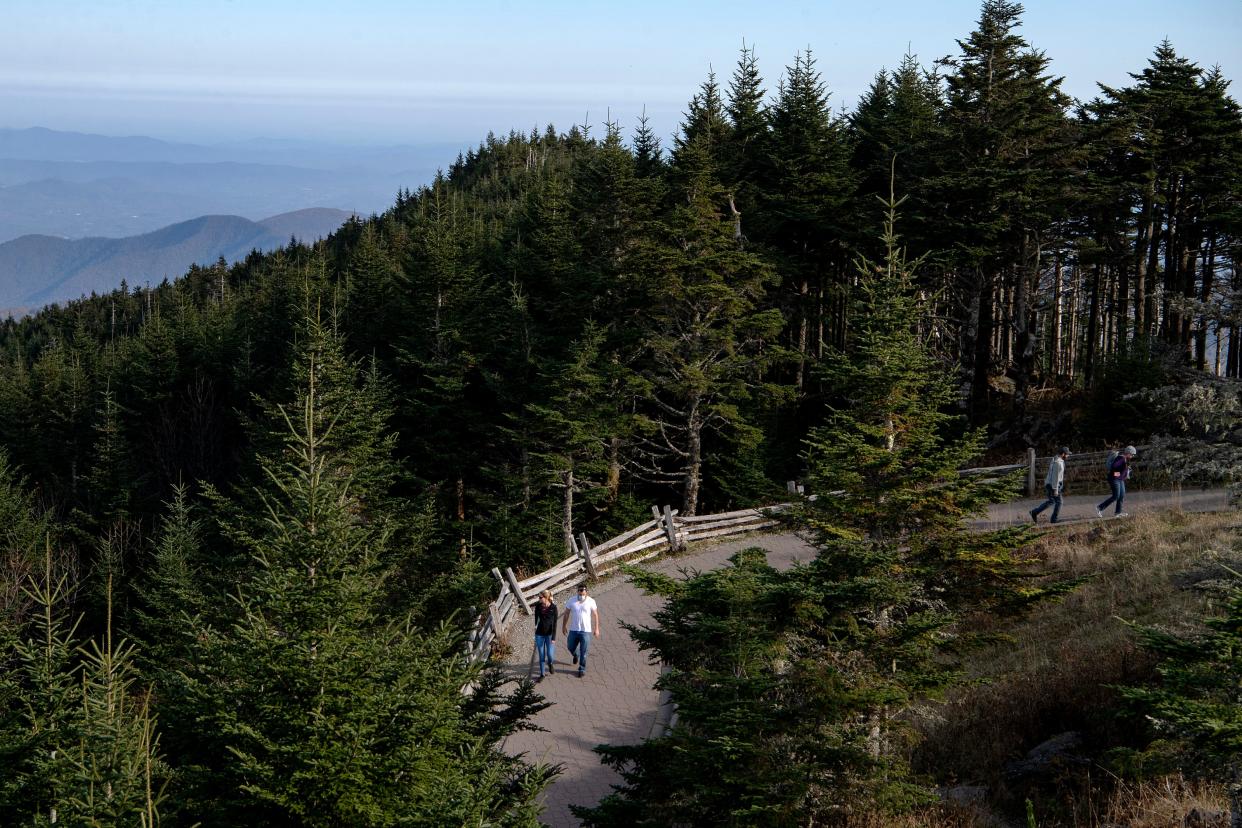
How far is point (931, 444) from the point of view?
10680 mm

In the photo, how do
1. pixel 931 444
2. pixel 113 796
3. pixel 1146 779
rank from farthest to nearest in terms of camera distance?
1. pixel 931 444
2. pixel 1146 779
3. pixel 113 796

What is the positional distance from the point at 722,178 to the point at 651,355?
843 centimetres

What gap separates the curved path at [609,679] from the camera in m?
13.8

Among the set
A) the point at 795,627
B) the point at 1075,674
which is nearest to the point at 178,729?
the point at 795,627

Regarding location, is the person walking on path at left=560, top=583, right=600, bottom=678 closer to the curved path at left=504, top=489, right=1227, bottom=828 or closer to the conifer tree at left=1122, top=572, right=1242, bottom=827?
the curved path at left=504, top=489, right=1227, bottom=828

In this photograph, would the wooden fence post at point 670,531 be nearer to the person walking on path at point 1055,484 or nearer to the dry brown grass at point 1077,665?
the person walking on path at point 1055,484

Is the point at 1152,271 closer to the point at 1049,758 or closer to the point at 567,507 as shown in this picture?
the point at 567,507

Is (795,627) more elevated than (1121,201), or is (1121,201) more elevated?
(1121,201)

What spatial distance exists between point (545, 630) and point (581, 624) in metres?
0.66

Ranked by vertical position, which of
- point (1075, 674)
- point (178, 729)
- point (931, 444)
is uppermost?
point (931, 444)

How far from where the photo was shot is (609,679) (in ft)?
57.0

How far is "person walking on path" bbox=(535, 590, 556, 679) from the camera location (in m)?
16.9

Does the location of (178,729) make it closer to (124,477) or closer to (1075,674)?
(1075,674)

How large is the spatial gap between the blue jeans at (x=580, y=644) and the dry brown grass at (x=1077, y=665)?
610cm
